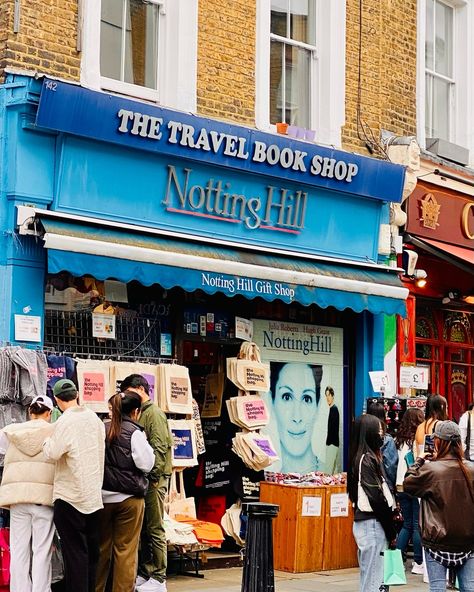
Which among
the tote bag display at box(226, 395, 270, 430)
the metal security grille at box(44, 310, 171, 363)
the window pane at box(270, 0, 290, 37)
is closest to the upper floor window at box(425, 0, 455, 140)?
the window pane at box(270, 0, 290, 37)

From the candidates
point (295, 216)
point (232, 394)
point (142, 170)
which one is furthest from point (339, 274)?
point (142, 170)

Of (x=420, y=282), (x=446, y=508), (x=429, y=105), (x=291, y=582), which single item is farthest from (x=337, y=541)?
(x=429, y=105)

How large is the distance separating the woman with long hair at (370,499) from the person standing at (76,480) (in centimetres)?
205

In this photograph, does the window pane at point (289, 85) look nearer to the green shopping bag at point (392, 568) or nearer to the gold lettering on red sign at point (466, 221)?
the gold lettering on red sign at point (466, 221)

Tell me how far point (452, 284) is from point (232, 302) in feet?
15.2

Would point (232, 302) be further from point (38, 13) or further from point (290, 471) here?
point (38, 13)

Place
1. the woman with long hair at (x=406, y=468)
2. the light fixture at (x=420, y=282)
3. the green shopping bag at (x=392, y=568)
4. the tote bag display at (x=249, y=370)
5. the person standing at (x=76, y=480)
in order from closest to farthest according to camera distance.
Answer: the person standing at (x=76, y=480) < the green shopping bag at (x=392, y=568) < the tote bag display at (x=249, y=370) < the woman with long hair at (x=406, y=468) < the light fixture at (x=420, y=282)

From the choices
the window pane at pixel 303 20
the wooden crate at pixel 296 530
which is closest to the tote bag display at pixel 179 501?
the wooden crate at pixel 296 530

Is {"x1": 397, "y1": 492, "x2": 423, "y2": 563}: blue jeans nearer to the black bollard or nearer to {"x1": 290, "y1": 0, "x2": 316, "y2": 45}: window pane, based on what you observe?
the black bollard

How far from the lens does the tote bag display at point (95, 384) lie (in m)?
11.7

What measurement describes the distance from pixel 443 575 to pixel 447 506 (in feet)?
1.87

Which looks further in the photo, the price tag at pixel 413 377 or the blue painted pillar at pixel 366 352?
the price tag at pixel 413 377

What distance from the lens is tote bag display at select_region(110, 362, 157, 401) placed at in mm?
12000

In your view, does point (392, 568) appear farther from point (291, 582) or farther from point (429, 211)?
point (429, 211)
